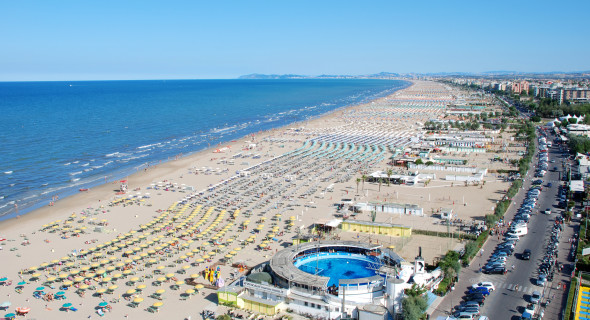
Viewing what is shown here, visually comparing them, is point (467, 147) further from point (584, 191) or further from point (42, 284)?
point (42, 284)

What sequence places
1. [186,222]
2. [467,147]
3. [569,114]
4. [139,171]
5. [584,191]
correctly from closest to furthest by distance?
[186,222] → [584,191] → [139,171] → [467,147] → [569,114]

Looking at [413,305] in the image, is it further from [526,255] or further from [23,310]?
[23,310]

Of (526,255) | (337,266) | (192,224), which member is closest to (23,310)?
Answer: (192,224)

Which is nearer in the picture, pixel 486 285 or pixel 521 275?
A: pixel 486 285

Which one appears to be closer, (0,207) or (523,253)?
(523,253)

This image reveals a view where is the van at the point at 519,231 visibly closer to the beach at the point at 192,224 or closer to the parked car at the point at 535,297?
the beach at the point at 192,224

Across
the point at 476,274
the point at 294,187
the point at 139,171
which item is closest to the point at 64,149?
the point at 139,171

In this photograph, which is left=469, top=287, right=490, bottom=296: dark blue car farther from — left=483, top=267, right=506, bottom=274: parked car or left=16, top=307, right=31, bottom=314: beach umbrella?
left=16, top=307, right=31, bottom=314: beach umbrella

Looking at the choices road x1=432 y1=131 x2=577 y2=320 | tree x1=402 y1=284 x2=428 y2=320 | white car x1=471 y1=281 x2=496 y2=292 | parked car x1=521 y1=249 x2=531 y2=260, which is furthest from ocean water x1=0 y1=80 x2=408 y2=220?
parked car x1=521 y1=249 x2=531 y2=260
